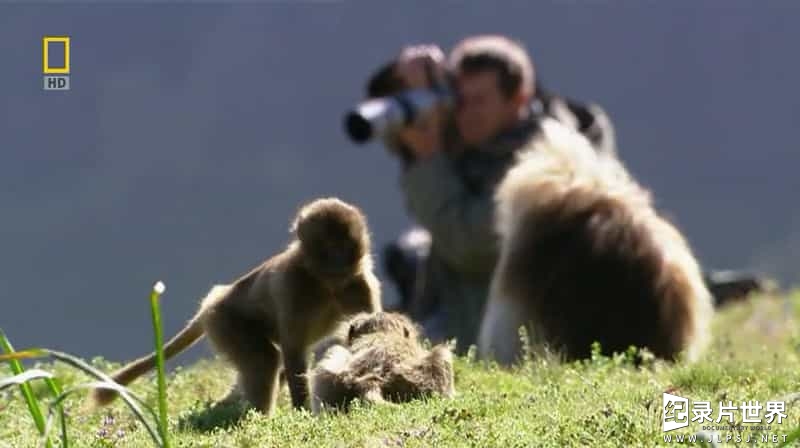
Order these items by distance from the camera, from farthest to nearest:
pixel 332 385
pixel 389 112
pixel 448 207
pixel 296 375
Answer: pixel 448 207 → pixel 389 112 → pixel 296 375 → pixel 332 385

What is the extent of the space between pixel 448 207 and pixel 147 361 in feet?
13.5

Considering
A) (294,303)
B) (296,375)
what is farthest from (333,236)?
(296,375)

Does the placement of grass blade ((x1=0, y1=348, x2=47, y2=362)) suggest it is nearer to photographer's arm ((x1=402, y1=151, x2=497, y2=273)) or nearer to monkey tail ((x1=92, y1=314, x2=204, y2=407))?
monkey tail ((x1=92, y1=314, x2=204, y2=407))

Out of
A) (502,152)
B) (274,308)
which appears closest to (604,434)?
(274,308)

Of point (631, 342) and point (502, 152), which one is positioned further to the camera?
point (502, 152)

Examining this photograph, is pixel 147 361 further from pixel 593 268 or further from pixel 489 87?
pixel 489 87

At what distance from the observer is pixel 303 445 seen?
4.93 meters

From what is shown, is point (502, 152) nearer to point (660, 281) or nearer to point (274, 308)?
point (660, 281)

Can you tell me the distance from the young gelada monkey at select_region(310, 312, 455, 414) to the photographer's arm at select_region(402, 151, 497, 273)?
446cm

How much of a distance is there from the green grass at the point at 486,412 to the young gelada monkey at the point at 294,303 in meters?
0.17

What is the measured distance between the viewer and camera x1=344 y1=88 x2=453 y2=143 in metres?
8.95

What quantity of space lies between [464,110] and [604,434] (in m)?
6.51

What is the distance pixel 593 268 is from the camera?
8727mm

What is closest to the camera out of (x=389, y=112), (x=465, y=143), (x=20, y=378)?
(x=20, y=378)
